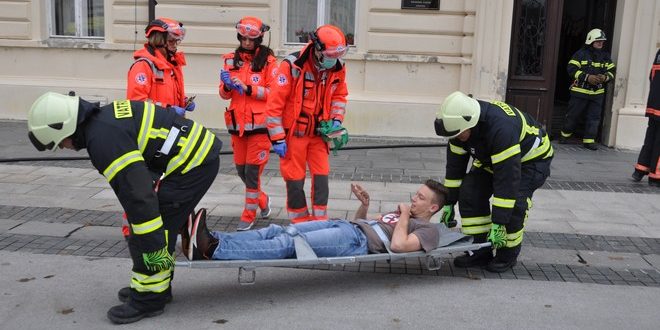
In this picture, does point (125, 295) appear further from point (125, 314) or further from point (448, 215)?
point (448, 215)

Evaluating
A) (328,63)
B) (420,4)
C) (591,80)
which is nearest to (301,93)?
(328,63)

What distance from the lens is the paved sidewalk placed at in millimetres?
4402

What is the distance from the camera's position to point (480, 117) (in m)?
4.58

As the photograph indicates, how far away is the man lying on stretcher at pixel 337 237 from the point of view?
4.14 m

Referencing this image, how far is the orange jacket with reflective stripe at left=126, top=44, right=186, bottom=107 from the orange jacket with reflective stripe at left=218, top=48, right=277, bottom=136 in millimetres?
593

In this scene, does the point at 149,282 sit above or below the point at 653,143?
below

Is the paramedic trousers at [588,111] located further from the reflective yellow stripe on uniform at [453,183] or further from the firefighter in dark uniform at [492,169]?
the reflective yellow stripe on uniform at [453,183]

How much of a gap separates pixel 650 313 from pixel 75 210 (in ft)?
16.5

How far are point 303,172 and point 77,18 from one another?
8146 millimetres

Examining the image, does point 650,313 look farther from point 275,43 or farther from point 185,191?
point 275,43

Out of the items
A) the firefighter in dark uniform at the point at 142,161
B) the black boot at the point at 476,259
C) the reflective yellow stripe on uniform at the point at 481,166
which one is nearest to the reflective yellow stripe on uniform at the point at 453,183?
the reflective yellow stripe on uniform at the point at 481,166

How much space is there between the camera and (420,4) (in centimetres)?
1076

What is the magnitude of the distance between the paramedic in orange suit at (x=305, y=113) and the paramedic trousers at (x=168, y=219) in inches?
54.8

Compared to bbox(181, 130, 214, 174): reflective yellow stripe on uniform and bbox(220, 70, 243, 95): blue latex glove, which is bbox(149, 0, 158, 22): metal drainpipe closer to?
bbox(220, 70, 243, 95): blue latex glove
